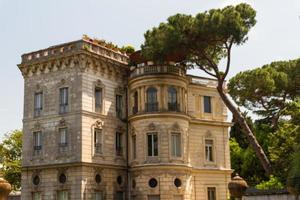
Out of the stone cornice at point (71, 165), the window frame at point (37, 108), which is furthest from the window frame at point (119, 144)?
the window frame at point (37, 108)

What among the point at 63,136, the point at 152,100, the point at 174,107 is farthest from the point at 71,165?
the point at 174,107

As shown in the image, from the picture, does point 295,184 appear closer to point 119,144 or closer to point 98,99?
point 98,99

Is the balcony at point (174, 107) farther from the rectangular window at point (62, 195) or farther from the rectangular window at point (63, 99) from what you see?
the rectangular window at point (62, 195)

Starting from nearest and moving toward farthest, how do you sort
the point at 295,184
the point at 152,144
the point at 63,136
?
1. the point at 295,184
2. the point at 63,136
3. the point at 152,144

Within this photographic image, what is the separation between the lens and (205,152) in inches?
1590

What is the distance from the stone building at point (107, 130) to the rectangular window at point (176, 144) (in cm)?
8

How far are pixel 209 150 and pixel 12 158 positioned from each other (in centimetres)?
2966

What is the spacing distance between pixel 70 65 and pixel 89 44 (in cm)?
213

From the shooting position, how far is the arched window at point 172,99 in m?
37.7

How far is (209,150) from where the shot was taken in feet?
134

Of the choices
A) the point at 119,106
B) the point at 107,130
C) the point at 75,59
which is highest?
the point at 75,59

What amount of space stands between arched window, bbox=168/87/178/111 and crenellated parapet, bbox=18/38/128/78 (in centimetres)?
464

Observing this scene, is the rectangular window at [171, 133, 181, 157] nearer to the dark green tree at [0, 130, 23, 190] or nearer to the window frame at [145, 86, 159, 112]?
the window frame at [145, 86, 159, 112]

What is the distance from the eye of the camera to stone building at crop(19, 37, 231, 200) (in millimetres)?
35531
